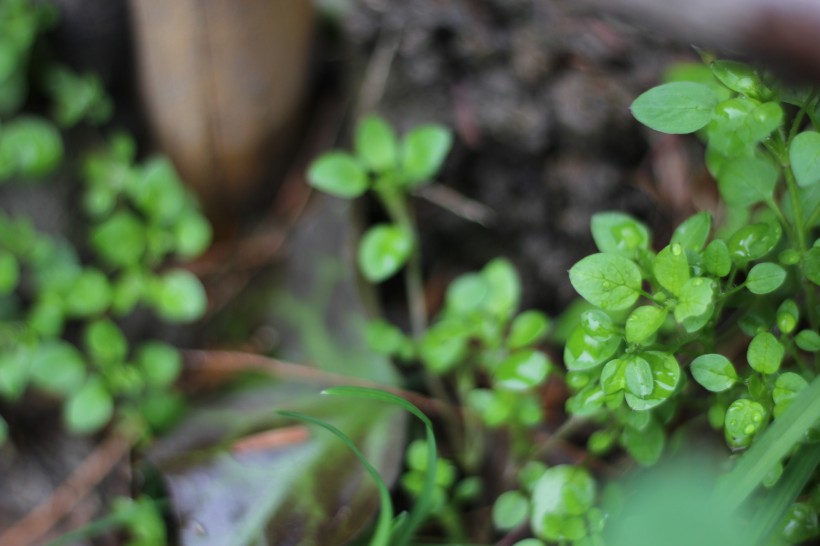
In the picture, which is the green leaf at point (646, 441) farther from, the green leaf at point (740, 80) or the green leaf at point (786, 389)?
the green leaf at point (740, 80)

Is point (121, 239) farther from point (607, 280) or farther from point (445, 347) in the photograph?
point (607, 280)

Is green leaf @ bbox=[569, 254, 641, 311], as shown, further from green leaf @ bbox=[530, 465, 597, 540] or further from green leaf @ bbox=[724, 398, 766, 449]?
green leaf @ bbox=[530, 465, 597, 540]

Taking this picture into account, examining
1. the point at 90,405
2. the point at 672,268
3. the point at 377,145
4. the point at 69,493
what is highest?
the point at 672,268

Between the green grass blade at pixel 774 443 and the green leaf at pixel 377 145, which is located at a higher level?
the green grass blade at pixel 774 443

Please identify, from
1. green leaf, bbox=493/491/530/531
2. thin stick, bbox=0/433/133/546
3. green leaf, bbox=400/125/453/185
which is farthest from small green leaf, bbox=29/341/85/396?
green leaf, bbox=493/491/530/531

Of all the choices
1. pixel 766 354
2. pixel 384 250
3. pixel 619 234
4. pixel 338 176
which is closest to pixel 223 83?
pixel 338 176

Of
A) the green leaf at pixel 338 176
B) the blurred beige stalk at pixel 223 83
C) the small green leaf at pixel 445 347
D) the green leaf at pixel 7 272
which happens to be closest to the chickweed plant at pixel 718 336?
→ the small green leaf at pixel 445 347
